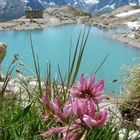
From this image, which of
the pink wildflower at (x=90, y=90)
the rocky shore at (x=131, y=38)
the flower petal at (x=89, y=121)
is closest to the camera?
the flower petal at (x=89, y=121)

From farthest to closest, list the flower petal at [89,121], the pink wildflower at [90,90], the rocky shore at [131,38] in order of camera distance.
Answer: the rocky shore at [131,38], the pink wildflower at [90,90], the flower petal at [89,121]

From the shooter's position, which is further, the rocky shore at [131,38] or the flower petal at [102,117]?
the rocky shore at [131,38]

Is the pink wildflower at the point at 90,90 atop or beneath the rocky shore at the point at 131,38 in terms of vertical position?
atop

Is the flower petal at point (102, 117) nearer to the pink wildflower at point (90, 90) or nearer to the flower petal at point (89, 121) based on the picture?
the flower petal at point (89, 121)

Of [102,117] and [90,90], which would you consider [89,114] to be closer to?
[102,117]

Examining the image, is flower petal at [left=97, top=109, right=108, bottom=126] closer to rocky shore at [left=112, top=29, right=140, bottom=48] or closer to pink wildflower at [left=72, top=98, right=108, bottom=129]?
pink wildflower at [left=72, top=98, right=108, bottom=129]

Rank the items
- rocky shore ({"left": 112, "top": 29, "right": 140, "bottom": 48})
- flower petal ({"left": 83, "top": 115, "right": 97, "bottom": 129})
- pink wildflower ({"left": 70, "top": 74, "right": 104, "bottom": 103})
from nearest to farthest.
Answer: flower petal ({"left": 83, "top": 115, "right": 97, "bottom": 129}) < pink wildflower ({"left": 70, "top": 74, "right": 104, "bottom": 103}) < rocky shore ({"left": 112, "top": 29, "right": 140, "bottom": 48})

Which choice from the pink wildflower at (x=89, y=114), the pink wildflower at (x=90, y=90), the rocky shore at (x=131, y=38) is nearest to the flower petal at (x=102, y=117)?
the pink wildflower at (x=89, y=114)

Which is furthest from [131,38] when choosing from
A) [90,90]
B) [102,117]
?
[102,117]

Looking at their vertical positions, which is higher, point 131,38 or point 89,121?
point 89,121

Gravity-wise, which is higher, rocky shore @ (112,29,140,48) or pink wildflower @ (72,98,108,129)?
pink wildflower @ (72,98,108,129)

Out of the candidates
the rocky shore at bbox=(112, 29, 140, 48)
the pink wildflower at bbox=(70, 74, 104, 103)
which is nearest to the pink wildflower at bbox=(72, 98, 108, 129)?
the pink wildflower at bbox=(70, 74, 104, 103)

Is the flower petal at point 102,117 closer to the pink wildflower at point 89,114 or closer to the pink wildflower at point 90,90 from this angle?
the pink wildflower at point 89,114

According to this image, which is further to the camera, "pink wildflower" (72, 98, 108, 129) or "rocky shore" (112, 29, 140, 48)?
"rocky shore" (112, 29, 140, 48)
